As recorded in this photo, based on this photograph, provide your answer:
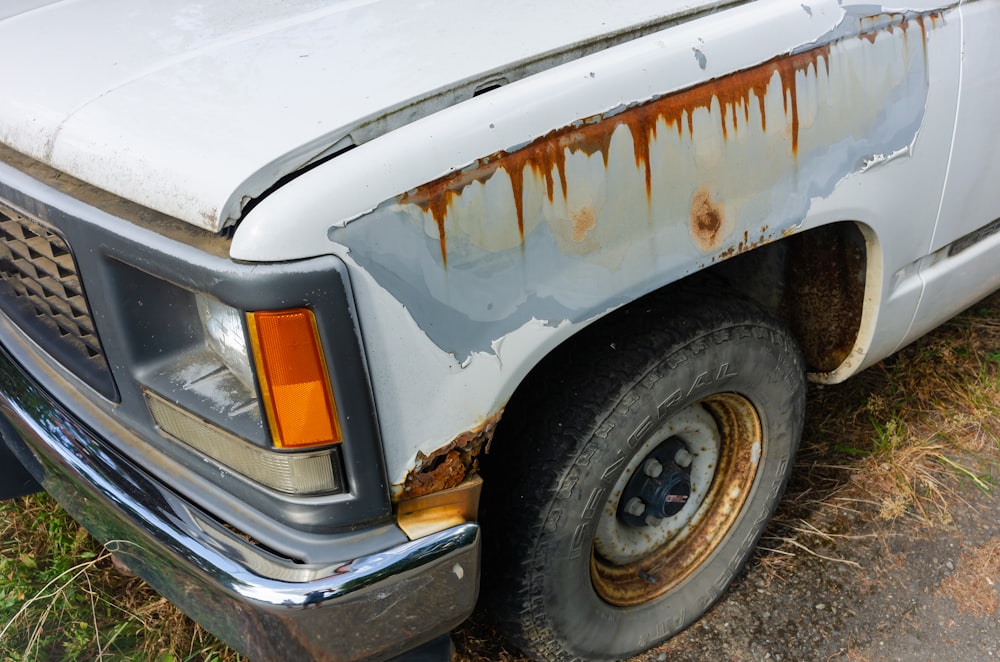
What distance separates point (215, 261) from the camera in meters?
1.23

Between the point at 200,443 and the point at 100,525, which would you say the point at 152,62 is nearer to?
the point at 200,443

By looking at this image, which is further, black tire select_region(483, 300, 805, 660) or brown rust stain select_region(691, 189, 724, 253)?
black tire select_region(483, 300, 805, 660)

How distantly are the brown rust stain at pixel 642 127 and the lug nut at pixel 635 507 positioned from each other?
66cm

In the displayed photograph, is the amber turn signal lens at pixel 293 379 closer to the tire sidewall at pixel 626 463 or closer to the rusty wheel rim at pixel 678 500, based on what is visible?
the tire sidewall at pixel 626 463

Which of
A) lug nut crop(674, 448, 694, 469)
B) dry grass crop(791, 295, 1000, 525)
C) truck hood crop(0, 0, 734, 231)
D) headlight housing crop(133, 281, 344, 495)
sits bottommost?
dry grass crop(791, 295, 1000, 525)

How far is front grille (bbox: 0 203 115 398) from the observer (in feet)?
4.98

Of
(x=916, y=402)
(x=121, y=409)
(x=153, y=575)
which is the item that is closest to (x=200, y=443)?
(x=121, y=409)

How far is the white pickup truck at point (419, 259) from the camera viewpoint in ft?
4.24

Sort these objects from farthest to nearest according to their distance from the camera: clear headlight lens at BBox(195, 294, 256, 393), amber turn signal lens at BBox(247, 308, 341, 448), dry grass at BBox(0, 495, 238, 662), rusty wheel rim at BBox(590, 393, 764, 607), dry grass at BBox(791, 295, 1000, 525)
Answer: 1. dry grass at BBox(791, 295, 1000, 525)
2. dry grass at BBox(0, 495, 238, 662)
3. rusty wheel rim at BBox(590, 393, 764, 607)
4. clear headlight lens at BBox(195, 294, 256, 393)
5. amber turn signal lens at BBox(247, 308, 341, 448)

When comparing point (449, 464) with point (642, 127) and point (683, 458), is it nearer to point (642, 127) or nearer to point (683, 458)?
point (642, 127)

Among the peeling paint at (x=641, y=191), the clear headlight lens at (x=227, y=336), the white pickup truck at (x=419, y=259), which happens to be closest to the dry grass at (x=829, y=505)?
the white pickup truck at (x=419, y=259)

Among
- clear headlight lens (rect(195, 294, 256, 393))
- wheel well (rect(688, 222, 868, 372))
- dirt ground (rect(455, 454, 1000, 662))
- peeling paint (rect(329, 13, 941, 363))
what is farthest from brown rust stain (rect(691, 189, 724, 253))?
dirt ground (rect(455, 454, 1000, 662))

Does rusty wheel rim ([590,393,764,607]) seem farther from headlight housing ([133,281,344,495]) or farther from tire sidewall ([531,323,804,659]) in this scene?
headlight housing ([133,281,344,495])

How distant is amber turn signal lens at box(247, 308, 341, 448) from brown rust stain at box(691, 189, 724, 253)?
0.70 metres
